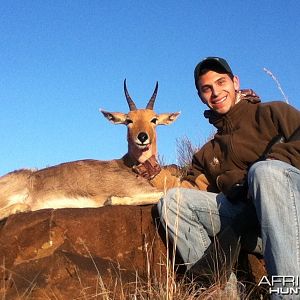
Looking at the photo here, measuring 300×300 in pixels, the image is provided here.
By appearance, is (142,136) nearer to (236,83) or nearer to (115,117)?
(115,117)

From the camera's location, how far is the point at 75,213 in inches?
214

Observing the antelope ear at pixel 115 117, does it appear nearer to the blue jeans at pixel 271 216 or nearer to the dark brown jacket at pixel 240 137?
the dark brown jacket at pixel 240 137

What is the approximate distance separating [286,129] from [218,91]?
3.16ft

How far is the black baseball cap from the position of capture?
18.6 ft

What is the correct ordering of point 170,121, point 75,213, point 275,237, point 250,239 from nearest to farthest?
point 275,237, point 250,239, point 75,213, point 170,121

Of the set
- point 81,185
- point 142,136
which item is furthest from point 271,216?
point 142,136

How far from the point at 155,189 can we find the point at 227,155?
77.8 inches

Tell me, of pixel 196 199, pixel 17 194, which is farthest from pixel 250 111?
pixel 17 194

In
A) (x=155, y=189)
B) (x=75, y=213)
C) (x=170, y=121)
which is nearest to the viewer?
(x=75, y=213)

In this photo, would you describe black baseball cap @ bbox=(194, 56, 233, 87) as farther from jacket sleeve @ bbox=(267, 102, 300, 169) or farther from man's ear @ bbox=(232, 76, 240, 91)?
→ jacket sleeve @ bbox=(267, 102, 300, 169)

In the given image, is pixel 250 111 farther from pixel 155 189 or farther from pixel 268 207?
pixel 155 189

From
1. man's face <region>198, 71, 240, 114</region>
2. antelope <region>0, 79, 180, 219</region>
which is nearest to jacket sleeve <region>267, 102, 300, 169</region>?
man's face <region>198, 71, 240, 114</region>

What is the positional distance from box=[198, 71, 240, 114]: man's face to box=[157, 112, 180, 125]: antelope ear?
357 cm

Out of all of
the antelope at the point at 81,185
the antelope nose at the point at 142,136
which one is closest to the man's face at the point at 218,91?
the antelope at the point at 81,185
